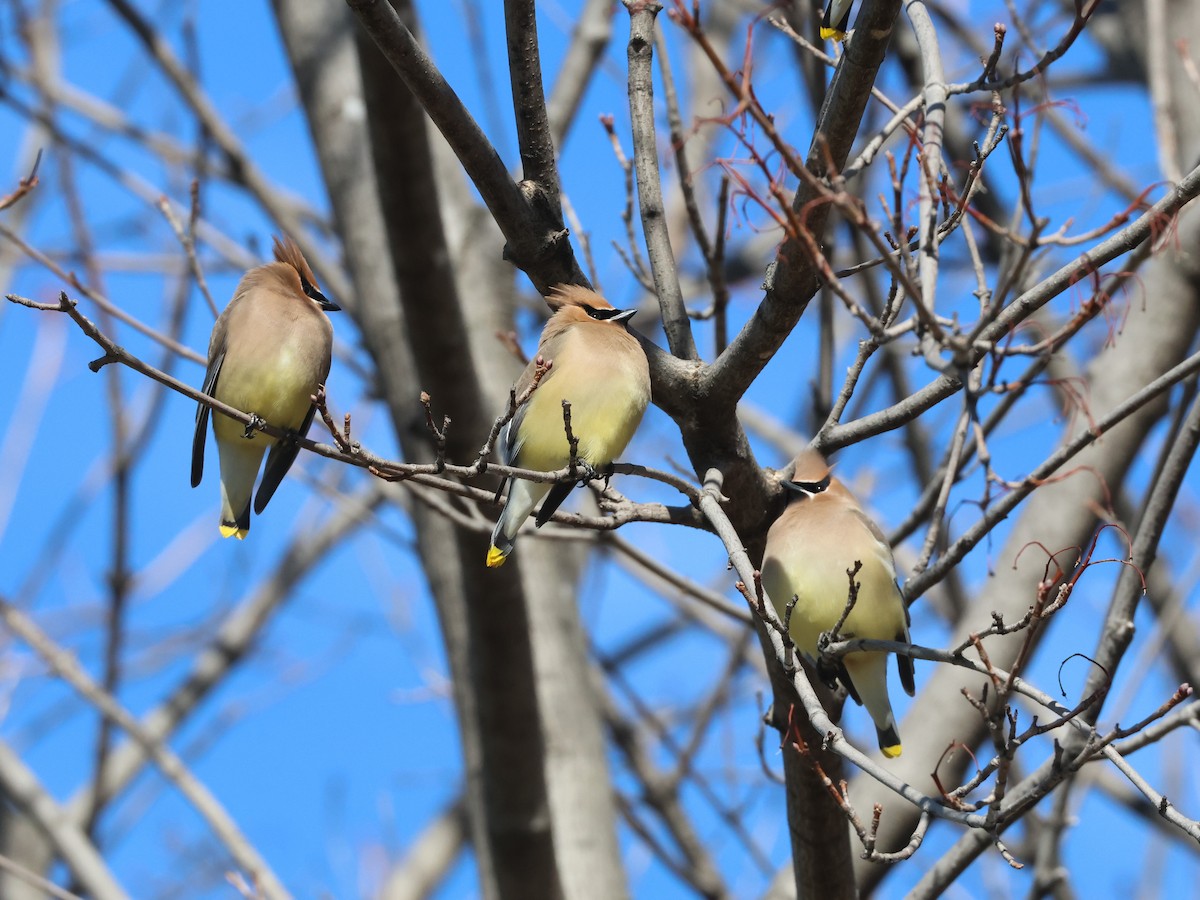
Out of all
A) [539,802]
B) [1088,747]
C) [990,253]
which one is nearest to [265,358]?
[539,802]

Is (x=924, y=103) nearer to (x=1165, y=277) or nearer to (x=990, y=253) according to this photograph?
(x=1165, y=277)

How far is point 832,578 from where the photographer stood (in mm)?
3570

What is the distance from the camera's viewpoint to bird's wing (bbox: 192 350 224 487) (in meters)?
4.09

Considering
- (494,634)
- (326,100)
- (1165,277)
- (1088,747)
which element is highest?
(326,100)

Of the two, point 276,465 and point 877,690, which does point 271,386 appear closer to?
point 276,465

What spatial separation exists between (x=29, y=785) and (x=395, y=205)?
11.4ft

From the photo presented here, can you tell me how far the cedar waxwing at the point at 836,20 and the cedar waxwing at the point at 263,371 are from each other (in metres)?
1.71

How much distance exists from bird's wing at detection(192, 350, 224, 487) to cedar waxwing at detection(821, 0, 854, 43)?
1996mm

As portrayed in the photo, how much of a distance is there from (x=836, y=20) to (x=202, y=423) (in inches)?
87.6

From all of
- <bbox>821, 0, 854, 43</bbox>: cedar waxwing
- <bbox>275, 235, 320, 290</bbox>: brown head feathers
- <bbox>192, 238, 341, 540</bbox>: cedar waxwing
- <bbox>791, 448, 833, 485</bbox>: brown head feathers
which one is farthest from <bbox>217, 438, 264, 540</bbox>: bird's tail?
<bbox>821, 0, 854, 43</bbox>: cedar waxwing

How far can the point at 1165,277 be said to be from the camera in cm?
459

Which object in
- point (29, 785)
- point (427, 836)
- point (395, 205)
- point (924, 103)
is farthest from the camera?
point (427, 836)

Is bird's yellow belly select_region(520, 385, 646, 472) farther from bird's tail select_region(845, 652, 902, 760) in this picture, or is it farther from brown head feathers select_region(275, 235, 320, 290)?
brown head feathers select_region(275, 235, 320, 290)

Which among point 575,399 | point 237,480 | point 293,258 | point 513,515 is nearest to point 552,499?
point 513,515
